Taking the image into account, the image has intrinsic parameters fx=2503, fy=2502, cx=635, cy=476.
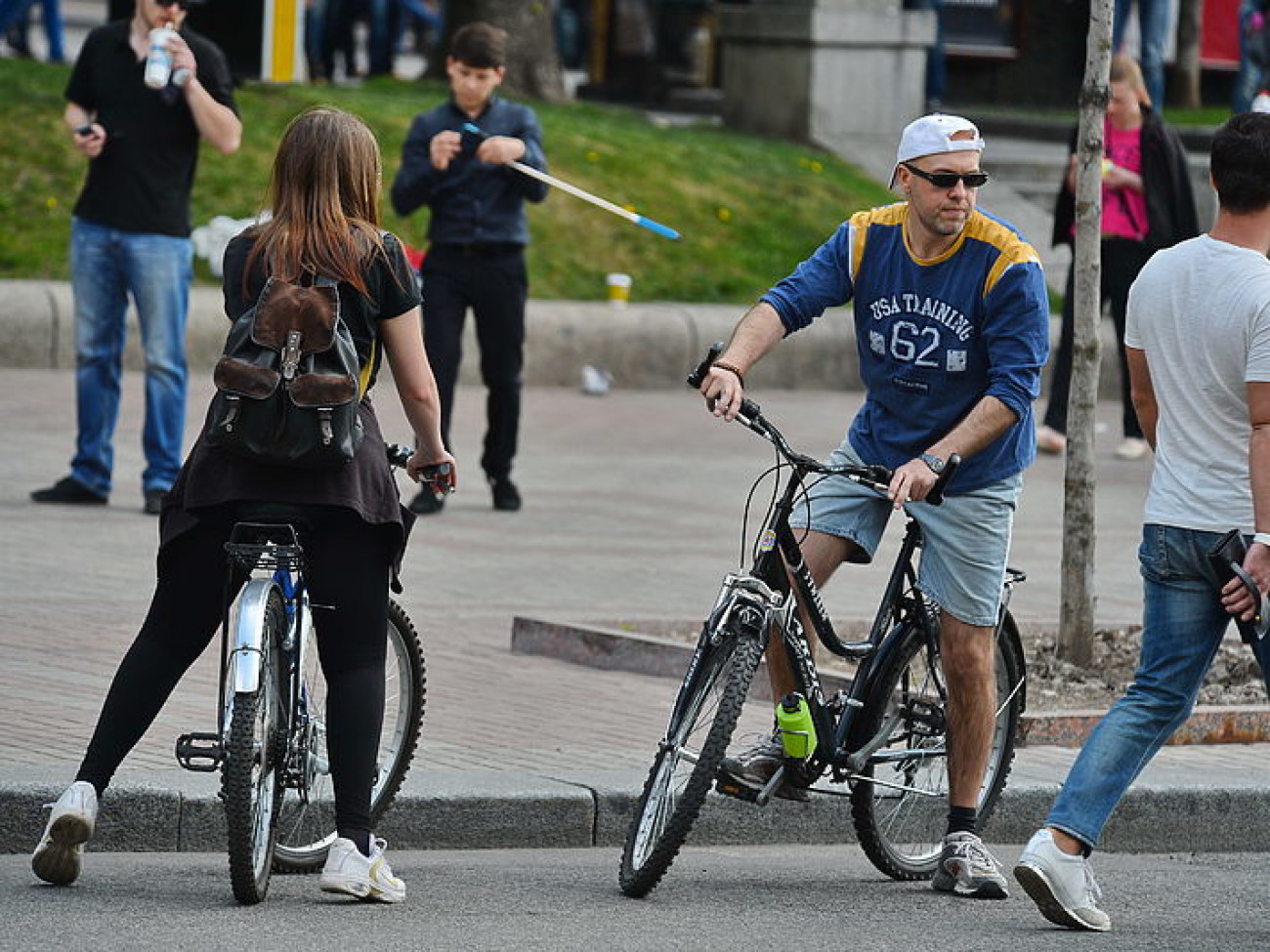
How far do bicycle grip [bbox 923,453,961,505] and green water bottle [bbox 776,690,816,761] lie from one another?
0.56m

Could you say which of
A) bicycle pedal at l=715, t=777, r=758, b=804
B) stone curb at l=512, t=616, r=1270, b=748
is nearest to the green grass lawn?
stone curb at l=512, t=616, r=1270, b=748

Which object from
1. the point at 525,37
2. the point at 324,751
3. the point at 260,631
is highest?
the point at 525,37

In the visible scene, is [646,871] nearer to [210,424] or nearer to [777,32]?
[210,424]

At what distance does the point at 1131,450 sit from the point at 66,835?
855 centimetres

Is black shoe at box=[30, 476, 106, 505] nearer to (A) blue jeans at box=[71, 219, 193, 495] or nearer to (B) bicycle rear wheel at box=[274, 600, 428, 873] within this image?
(A) blue jeans at box=[71, 219, 193, 495]

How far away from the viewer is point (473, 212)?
10344 mm

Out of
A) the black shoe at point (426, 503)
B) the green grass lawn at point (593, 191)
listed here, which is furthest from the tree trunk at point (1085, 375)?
the green grass lawn at point (593, 191)

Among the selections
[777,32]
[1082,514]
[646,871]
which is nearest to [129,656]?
[646,871]

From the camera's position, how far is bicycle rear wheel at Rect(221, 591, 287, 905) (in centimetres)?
503

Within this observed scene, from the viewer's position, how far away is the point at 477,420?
1291 centimetres

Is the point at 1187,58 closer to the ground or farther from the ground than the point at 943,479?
closer to the ground

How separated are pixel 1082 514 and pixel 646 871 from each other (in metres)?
2.80

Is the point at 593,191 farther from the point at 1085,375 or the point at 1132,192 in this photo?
the point at 1085,375

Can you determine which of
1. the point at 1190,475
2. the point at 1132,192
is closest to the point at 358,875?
the point at 1190,475
